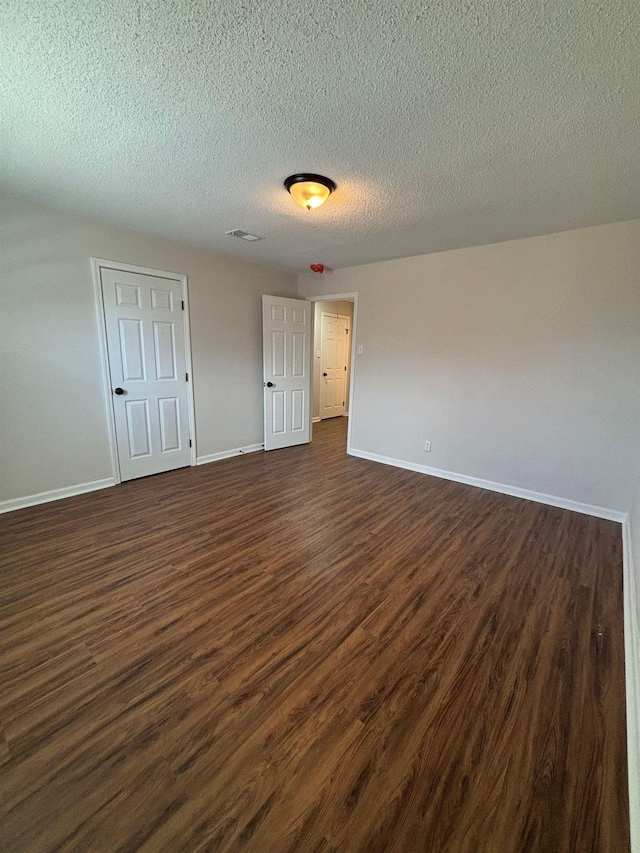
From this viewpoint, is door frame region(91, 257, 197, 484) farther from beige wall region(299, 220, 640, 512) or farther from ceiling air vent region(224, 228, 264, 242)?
beige wall region(299, 220, 640, 512)

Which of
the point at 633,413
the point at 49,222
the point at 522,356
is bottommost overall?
the point at 633,413

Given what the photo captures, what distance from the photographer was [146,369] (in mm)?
3582

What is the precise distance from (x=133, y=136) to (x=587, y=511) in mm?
4285

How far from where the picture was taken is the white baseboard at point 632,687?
1.04m

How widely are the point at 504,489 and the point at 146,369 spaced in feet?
12.9

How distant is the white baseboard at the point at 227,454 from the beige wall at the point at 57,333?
1.00 meters

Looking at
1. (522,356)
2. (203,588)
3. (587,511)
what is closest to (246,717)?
(203,588)

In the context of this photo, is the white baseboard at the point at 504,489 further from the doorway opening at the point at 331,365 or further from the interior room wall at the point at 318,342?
the interior room wall at the point at 318,342

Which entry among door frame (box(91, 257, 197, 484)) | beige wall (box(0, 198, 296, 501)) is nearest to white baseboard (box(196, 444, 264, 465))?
door frame (box(91, 257, 197, 484))

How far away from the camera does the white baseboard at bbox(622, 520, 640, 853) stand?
1044 mm

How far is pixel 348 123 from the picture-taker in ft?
5.33

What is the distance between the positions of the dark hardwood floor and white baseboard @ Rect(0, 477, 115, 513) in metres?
0.13

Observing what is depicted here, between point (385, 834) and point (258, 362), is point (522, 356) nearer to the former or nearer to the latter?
point (258, 362)

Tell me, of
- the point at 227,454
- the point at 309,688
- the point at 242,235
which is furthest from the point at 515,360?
the point at 227,454
